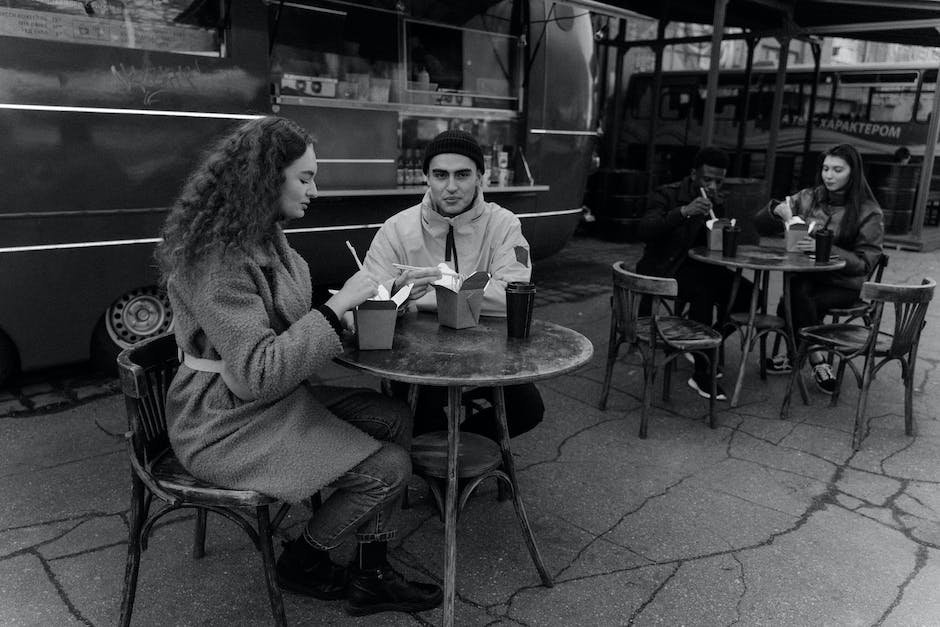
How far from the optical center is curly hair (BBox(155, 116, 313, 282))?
1.97 metres

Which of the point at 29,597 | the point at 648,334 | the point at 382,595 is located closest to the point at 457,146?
the point at 382,595

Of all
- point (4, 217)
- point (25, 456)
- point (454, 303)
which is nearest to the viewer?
point (454, 303)

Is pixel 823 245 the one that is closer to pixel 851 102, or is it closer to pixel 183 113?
pixel 183 113

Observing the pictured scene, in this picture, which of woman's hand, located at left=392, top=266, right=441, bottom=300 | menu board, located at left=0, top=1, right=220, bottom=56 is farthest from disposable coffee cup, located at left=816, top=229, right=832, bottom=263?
menu board, located at left=0, top=1, right=220, bottom=56

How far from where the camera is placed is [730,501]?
127 inches

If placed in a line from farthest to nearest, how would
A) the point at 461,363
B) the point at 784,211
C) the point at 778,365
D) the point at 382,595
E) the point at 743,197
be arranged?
the point at 743,197
the point at 778,365
the point at 784,211
the point at 382,595
the point at 461,363

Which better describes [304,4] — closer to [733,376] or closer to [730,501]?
[733,376]

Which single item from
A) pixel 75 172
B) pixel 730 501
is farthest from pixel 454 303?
pixel 75 172

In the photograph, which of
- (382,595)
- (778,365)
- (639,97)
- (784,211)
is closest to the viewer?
(382,595)

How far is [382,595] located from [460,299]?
0.98 metres

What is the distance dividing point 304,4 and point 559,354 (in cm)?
380

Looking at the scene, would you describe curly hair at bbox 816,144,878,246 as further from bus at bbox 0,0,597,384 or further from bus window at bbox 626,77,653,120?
bus window at bbox 626,77,653,120

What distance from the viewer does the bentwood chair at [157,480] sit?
201 centimetres

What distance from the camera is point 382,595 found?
235 cm
